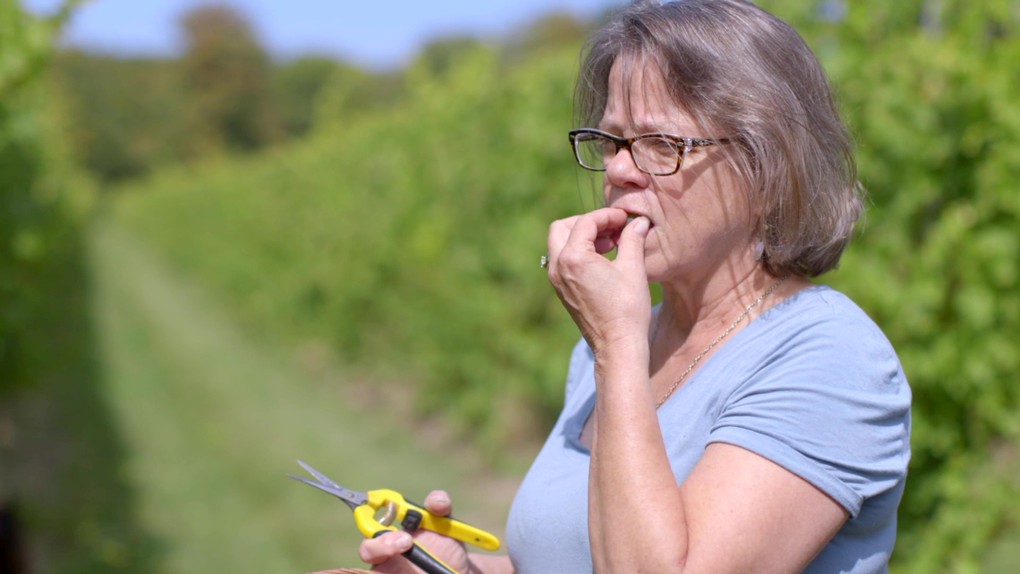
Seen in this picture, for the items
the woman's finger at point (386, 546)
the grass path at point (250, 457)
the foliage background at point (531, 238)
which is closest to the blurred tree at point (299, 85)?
the foliage background at point (531, 238)

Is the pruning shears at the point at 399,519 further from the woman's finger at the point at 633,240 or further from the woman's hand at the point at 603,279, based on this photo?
the woman's finger at the point at 633,240

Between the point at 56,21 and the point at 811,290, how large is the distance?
5.06 meters

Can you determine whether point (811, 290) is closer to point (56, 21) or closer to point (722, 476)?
point (722, 476)

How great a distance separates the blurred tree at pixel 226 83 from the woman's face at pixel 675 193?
5677 centimetres

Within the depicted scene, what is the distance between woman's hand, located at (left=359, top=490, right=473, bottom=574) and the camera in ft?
5.83

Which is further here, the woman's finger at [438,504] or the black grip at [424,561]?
the woman's finger at [438,504]

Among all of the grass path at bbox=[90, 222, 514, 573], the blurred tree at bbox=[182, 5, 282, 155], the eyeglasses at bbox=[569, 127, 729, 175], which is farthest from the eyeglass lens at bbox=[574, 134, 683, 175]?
the blurred tree at bbox=[182, 5, 282, 155]

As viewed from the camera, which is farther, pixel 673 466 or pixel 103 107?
pixel 103 107

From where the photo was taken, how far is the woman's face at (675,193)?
169 cm

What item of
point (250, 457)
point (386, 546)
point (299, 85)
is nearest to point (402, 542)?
point (386, 546)

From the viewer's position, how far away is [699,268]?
5.80 feet

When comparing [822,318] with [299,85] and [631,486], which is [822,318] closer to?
[631,486]

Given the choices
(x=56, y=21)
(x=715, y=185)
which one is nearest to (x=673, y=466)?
(x=715, y=185)

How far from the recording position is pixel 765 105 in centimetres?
165
